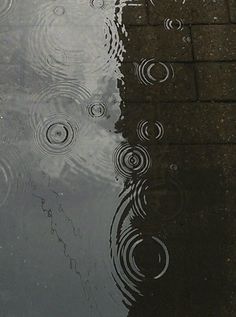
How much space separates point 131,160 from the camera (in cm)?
213

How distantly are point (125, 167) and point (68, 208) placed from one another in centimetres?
31

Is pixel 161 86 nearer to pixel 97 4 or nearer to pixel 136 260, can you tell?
pixel 97 4

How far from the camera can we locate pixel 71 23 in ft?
7.86

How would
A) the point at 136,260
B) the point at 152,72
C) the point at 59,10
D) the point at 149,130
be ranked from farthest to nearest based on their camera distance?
the point at 59,10, the point at 152,72, the point at 149,130, the point at 136,260

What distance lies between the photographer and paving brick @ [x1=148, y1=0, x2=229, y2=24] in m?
2.44

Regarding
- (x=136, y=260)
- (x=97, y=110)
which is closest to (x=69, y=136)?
(x=97, y=110)

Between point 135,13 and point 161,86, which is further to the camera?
point 135,13

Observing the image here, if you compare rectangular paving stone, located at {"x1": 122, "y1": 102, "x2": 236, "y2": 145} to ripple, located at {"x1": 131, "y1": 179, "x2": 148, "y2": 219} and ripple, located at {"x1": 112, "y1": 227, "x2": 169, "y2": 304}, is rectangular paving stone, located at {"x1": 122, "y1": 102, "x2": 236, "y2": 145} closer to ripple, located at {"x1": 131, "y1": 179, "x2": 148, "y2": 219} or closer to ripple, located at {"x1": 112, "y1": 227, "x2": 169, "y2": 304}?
ripple, located at {"x1": 131, "y1": 179, "x2": 148, "y2": 219}

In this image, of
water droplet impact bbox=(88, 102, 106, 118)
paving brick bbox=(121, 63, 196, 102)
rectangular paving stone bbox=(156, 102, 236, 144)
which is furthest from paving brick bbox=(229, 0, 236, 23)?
water droplet impact bbox=(88, 102, 106, 118)

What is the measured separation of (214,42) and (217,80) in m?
0.22

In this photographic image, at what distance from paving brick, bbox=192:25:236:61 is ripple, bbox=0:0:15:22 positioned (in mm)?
945

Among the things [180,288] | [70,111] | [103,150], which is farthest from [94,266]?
[70,111]

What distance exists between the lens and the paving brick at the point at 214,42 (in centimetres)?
236

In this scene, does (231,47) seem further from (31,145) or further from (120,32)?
(31,145)
